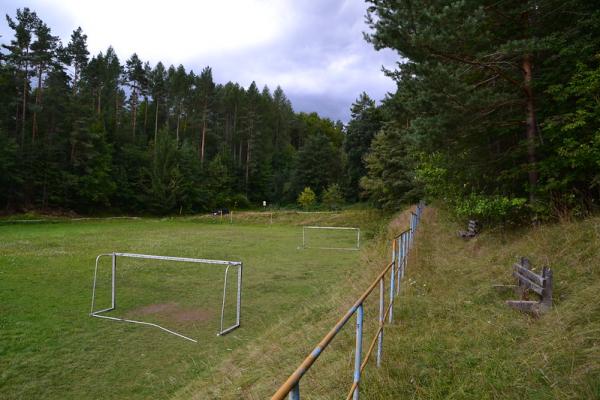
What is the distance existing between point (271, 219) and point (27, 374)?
3438 cm

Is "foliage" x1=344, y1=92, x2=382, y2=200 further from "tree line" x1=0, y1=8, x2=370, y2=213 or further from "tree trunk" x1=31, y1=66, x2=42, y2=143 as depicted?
"tree trunk" x1=31, y1=66, x2=42, y2=143

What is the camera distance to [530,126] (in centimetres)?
979

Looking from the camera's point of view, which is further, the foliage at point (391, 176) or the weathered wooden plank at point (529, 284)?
the foliage at point (391, 176)

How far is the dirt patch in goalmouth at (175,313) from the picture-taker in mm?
9445

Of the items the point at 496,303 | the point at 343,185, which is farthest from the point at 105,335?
the point at 343,185

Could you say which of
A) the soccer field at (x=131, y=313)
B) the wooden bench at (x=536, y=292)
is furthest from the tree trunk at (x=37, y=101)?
the wooden bench at (x=536, y=292)

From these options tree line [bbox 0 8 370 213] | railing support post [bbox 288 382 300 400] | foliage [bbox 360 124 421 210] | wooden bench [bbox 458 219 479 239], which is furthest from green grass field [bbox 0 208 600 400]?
tree line [bbox 0 8 370 213]

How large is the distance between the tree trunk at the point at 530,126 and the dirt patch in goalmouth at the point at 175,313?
27.9ft

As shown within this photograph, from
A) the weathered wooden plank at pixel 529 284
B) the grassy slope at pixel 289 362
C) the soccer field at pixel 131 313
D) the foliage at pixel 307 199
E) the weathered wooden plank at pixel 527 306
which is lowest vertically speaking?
the soccer field at pixel 131 313

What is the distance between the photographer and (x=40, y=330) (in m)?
8.23

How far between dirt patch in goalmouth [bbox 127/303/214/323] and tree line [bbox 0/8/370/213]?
38.1 metres

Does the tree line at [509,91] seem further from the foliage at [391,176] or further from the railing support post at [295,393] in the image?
the foliage at [391,176]

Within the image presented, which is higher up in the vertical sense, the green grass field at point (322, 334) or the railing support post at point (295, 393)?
the railing support post at point (295, 393)

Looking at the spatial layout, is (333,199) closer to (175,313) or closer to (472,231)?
(472,231)
